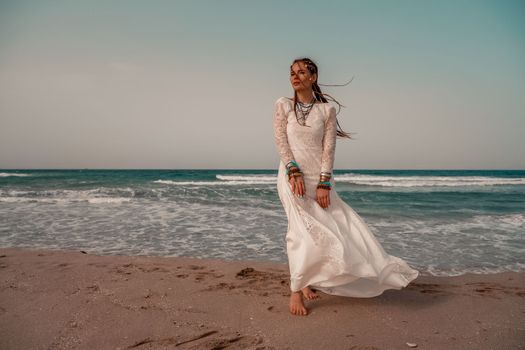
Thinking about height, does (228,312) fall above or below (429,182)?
below

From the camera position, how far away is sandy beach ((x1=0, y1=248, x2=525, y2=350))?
246 cm

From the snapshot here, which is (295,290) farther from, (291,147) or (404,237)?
(404,237)

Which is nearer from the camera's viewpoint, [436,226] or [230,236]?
[230,236]

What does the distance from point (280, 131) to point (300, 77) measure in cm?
56

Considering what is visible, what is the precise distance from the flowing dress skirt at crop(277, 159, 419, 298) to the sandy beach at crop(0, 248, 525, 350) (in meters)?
0.30

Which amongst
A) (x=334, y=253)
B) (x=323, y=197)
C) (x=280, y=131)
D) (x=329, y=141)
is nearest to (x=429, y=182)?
(x=329, y=141)

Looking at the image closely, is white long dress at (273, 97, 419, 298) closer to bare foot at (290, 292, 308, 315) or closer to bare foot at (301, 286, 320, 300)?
bare foot at (290, 292, 308, 315)

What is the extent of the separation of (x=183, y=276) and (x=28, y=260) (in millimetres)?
2406

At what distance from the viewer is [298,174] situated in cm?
307

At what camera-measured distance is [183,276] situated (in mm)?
4051

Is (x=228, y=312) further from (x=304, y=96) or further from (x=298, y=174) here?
(x=304, y=96)

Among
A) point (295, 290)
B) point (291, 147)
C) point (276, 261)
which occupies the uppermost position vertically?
point (291, 147)

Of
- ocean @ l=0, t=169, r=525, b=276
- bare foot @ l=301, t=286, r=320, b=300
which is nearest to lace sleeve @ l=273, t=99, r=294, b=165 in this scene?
bare foot @ l=301, t=286, r=320, b=300

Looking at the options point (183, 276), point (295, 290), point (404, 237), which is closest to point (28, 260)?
point (183, 276)
